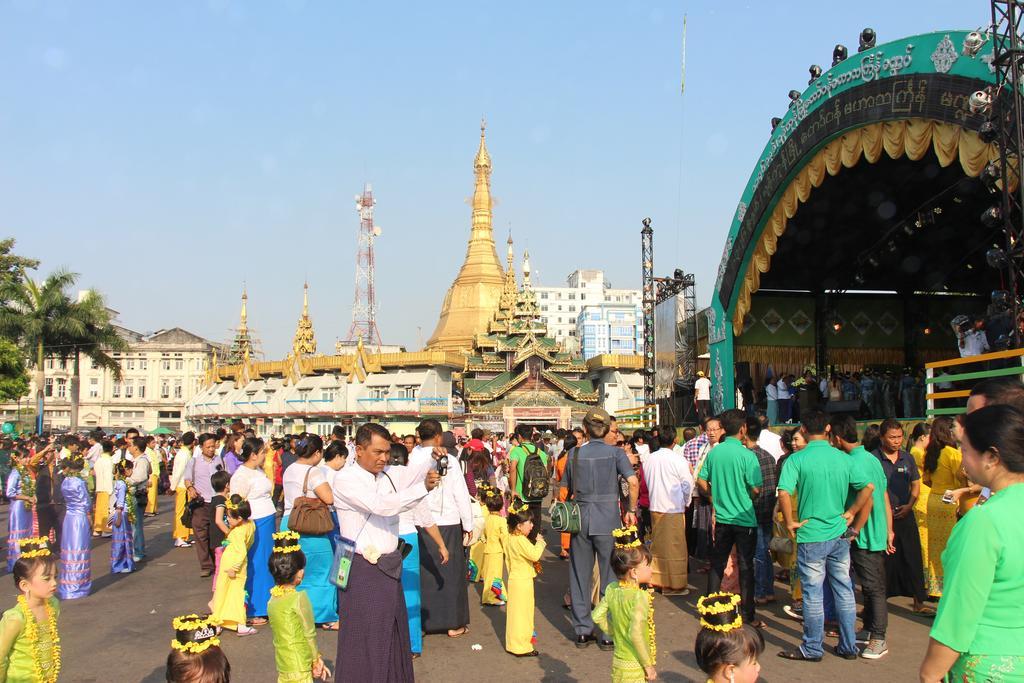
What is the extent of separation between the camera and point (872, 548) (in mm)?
6086

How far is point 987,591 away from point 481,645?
16.3 feet

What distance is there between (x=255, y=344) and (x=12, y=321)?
44895 millimetres

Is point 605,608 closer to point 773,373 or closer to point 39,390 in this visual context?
point 773,373

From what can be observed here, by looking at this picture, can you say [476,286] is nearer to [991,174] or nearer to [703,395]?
[703,395]

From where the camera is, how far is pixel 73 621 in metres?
7.80

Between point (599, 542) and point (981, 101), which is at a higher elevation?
point (981, 101)

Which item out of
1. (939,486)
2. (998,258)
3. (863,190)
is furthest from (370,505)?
(863,190)

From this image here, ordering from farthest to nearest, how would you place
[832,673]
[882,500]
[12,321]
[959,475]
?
[12,321] → [959,475] → [882,500] → [832,673]

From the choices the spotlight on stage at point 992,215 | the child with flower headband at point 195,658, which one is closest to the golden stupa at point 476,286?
the spotlight on stage at point 992,215

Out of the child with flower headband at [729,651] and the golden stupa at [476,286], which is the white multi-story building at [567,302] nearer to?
the golden stupa at [476,286]

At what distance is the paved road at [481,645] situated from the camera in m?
5.86

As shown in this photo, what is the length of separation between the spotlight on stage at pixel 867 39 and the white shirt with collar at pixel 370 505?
39.8 feet

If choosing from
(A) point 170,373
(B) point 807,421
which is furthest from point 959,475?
(A) point 170,373

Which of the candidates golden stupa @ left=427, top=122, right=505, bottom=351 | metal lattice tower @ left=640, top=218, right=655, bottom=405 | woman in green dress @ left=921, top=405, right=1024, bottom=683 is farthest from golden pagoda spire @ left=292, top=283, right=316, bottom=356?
woman in green dress @ left=921, top=405, right=1024, bottom=683
